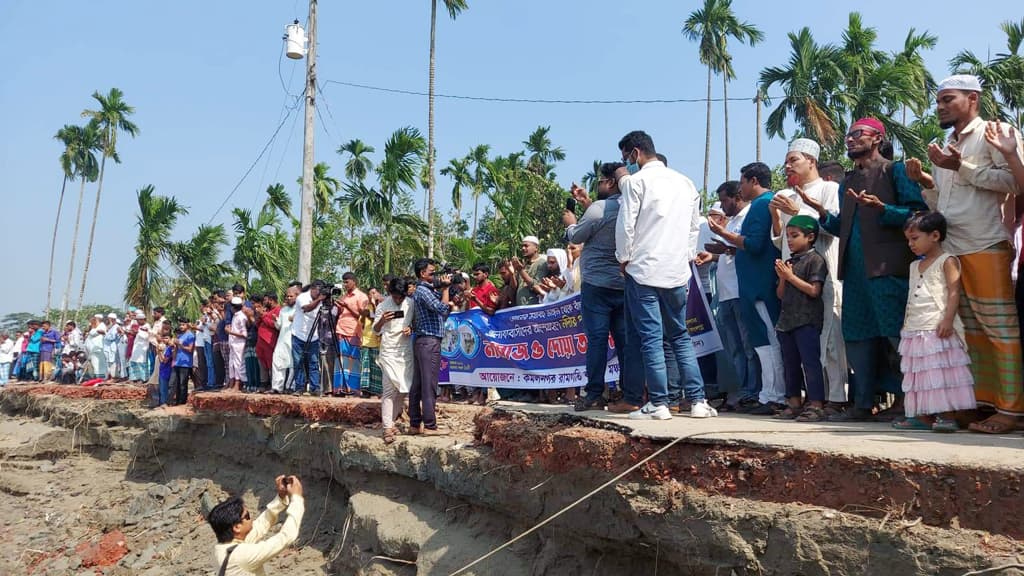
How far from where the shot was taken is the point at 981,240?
3945mm

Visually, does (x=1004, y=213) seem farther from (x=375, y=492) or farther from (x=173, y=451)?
(x=173, y=451)

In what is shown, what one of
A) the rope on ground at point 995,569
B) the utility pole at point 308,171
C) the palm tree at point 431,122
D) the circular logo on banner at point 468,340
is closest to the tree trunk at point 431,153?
the palm tree at point 431,122

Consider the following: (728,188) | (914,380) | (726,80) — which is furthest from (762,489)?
(726,80)

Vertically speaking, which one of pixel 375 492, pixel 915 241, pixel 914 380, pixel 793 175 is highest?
pixel 793 175

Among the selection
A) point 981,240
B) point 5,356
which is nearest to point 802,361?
point 981,240

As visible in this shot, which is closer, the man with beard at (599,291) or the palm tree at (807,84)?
the man with beard at (599,291)

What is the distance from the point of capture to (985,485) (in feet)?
8.95

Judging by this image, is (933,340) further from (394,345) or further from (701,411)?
(394,345)

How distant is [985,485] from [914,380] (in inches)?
52.4

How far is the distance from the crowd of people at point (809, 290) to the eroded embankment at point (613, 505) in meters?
0.58

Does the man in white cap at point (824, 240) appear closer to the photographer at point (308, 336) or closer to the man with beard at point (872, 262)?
the man with beard at point (872, 262)

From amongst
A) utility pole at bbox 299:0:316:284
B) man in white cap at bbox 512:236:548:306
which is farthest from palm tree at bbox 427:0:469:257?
man in white cap at bbox 512:236:548:306

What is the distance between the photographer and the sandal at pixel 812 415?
4562 millimetres

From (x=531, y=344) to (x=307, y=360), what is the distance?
13.7 feet
